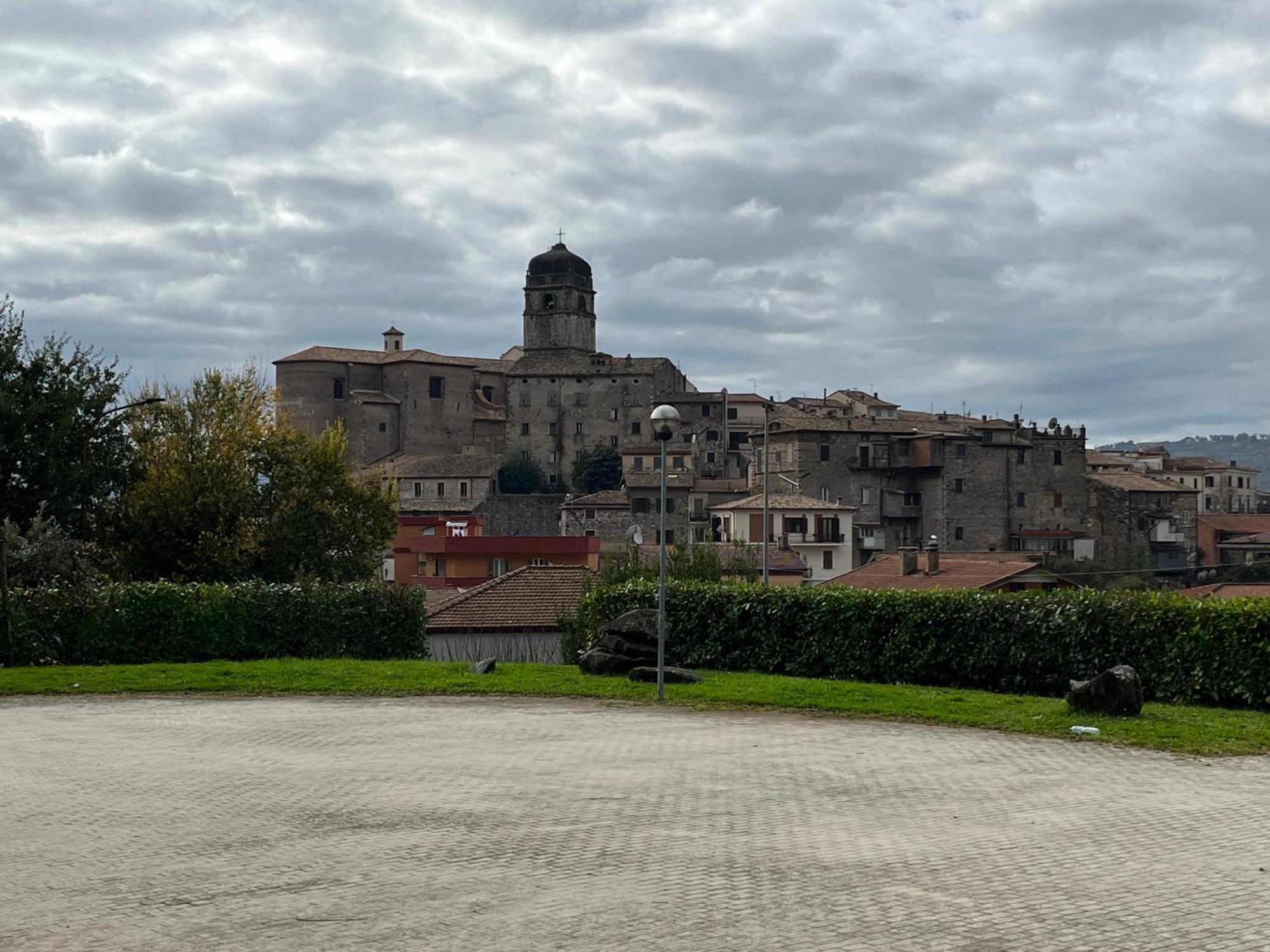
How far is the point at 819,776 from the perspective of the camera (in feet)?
42.8

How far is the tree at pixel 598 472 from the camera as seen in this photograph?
12556cm

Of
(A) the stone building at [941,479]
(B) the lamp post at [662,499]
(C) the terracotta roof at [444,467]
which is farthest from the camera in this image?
(C) the terracotta roof at [444,467]

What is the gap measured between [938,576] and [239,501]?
2578cm

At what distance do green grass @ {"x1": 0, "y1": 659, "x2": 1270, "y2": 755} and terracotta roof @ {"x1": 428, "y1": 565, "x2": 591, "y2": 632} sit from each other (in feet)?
28.0

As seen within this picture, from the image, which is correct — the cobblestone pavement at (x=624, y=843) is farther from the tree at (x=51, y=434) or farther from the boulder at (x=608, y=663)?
the tree at (x=51, y=434)

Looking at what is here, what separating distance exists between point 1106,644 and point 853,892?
42.9 feet

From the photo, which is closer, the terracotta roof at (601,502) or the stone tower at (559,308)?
the terracotta roof at (601,502)

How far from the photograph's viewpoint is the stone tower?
500 ft

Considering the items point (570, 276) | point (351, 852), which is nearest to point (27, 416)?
point (351, 852)

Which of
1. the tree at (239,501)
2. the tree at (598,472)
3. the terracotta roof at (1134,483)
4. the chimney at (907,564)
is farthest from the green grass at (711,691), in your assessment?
the tree at (598,472)

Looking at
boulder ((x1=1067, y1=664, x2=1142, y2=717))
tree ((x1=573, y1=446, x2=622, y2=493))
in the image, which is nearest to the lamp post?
boulder ((x1=1067, y1=664, x2=1142, y2=717))

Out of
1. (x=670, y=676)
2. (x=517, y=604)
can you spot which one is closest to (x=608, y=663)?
(x=670, y=676)

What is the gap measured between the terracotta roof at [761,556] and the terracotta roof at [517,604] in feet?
71.0

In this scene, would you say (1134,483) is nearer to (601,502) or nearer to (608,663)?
(601,502)
